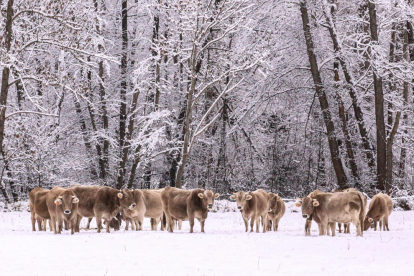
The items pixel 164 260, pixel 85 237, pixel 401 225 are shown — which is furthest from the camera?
pixel 401 225

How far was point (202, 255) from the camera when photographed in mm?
8977

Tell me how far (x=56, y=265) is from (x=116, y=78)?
69.0ft

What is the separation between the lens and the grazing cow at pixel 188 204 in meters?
13.2

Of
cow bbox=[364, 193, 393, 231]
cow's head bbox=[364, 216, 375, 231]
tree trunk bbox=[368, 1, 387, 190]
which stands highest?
tree trunk bbox=[368, 1, 387, 190]

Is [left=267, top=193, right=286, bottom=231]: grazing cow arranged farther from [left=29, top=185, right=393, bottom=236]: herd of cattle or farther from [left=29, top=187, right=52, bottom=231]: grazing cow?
[left=29, top=187, right=52, bottom=231]: grazing cow

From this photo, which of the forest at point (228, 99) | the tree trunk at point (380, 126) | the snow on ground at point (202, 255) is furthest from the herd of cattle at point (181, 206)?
the tree trunk at point (380, 126)

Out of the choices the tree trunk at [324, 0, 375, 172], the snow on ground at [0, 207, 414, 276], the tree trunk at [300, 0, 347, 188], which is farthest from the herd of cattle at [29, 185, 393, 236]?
the tree trunk at [324, 0, 375, 172]

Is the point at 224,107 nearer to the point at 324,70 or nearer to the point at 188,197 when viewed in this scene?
the point at 324,70

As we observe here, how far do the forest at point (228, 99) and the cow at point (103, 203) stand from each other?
16.1 feet

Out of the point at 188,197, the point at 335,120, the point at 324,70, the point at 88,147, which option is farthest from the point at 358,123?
the point at 88,147

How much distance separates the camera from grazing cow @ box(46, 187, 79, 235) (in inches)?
490

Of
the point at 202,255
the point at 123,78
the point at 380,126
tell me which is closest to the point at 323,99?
the point at 380,126

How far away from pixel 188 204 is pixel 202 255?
4.44 m

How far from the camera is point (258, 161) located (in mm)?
28891
